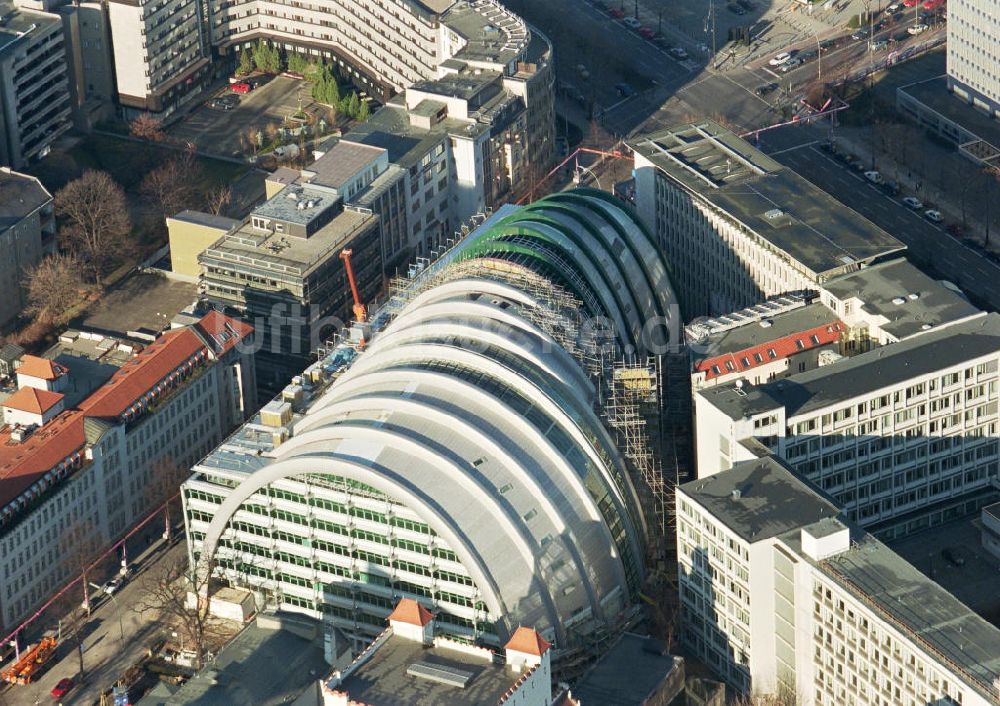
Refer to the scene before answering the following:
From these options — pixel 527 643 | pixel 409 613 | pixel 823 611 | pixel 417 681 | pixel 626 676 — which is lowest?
pixel 626 676

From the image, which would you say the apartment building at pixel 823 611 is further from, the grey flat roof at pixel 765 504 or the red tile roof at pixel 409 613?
the red tile roof at pixel 409 613

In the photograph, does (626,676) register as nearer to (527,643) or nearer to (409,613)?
(527,643)

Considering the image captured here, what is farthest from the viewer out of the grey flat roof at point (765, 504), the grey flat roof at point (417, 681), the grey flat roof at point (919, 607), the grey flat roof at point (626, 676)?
the grey flat roof at point (626, 676)

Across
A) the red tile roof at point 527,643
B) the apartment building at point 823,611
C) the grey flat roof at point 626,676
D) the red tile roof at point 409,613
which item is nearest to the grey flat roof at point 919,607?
the apartment building at point 823,611

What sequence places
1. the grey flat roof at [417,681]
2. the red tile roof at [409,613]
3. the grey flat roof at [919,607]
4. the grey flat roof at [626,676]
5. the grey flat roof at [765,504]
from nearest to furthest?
the grey flat roof at [919,607] < the grey flat roof at [417,681] < the red tile roof at [409,613] < the grey flat roof at [765,504] < the grey flat roof at [626,676]

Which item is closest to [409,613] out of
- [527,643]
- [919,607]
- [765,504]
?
[527,643]

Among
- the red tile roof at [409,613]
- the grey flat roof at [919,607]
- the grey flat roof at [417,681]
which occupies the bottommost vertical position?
the grey flat roof at [417,681]

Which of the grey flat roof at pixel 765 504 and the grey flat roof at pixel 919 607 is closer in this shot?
the grey flat roof at pixel 919 607

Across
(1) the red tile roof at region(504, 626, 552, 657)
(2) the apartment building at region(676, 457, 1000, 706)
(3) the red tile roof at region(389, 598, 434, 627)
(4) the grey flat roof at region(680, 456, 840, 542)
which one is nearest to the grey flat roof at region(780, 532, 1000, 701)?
(2) the apartment building at region(676, 457, 1000, 706)
